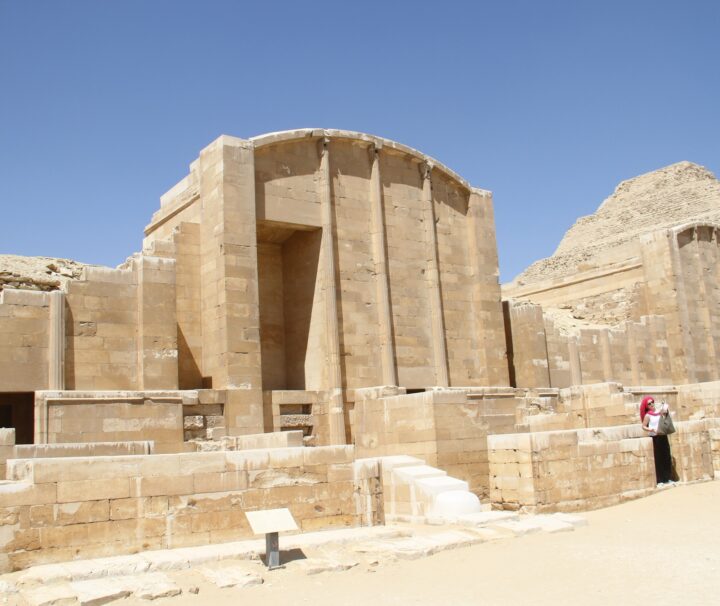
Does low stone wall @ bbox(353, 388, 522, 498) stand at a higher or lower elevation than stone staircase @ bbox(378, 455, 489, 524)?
higher

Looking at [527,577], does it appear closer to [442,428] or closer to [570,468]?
[570,468]

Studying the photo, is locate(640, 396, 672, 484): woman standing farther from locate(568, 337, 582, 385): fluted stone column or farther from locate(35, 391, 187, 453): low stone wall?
locate(568, 337, 582, 385): fluted stone column

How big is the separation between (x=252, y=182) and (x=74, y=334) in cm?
478

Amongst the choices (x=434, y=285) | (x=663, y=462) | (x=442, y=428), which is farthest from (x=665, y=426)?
A: (x=434, y=285)

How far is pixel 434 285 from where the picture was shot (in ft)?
61.2

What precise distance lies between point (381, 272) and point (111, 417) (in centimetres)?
712

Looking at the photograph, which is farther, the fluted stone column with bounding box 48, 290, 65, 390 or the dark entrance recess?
the dark entrance recess

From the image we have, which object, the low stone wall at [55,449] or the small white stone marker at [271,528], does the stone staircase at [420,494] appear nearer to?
the small white stone marker at [271,528]

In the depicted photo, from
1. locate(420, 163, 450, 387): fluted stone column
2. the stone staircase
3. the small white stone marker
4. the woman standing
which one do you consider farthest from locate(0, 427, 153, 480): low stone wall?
locate(420, 163, 450, 387): fluted stone column

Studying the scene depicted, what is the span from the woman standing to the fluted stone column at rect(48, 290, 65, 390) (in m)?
9.87

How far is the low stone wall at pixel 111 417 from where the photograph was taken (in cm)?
1239

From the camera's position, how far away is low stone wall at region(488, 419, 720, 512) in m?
10.6

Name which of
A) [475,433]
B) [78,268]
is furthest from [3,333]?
[475,433]

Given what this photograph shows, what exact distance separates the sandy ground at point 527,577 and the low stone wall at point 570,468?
5.09 ft
